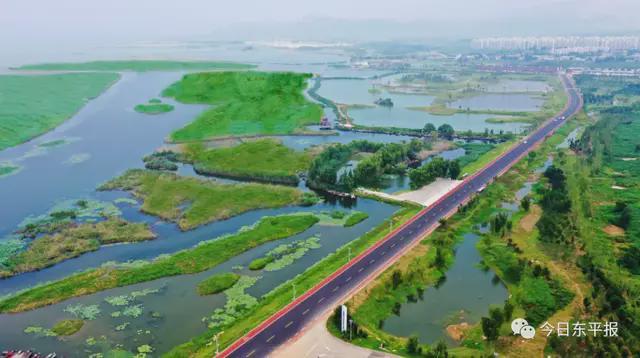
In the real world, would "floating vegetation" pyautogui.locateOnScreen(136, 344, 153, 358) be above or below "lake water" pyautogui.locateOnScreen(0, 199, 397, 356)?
below

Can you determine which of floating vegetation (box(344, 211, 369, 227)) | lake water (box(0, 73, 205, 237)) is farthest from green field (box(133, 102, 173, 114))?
floating vegetation (box(344, 211, 369, 227))

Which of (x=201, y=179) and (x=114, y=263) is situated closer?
(x=114, y=263)

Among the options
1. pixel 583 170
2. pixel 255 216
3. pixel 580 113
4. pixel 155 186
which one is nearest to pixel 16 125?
pixel 155 186

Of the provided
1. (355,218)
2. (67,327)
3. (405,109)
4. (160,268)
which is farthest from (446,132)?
(67,327)

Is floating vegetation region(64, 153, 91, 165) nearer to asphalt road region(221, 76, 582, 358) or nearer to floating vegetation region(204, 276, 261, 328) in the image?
floating vegetation region(204, 276, 261, 328)

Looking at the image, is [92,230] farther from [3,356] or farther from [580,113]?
[580,113]

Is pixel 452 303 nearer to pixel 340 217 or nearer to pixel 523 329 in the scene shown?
pixel 523 329

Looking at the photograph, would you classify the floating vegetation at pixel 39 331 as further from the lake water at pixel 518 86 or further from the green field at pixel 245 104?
the lake water at pixel 518 86

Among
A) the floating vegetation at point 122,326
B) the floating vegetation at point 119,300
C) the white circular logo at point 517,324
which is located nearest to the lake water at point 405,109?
the white circular logo at point 517,324
